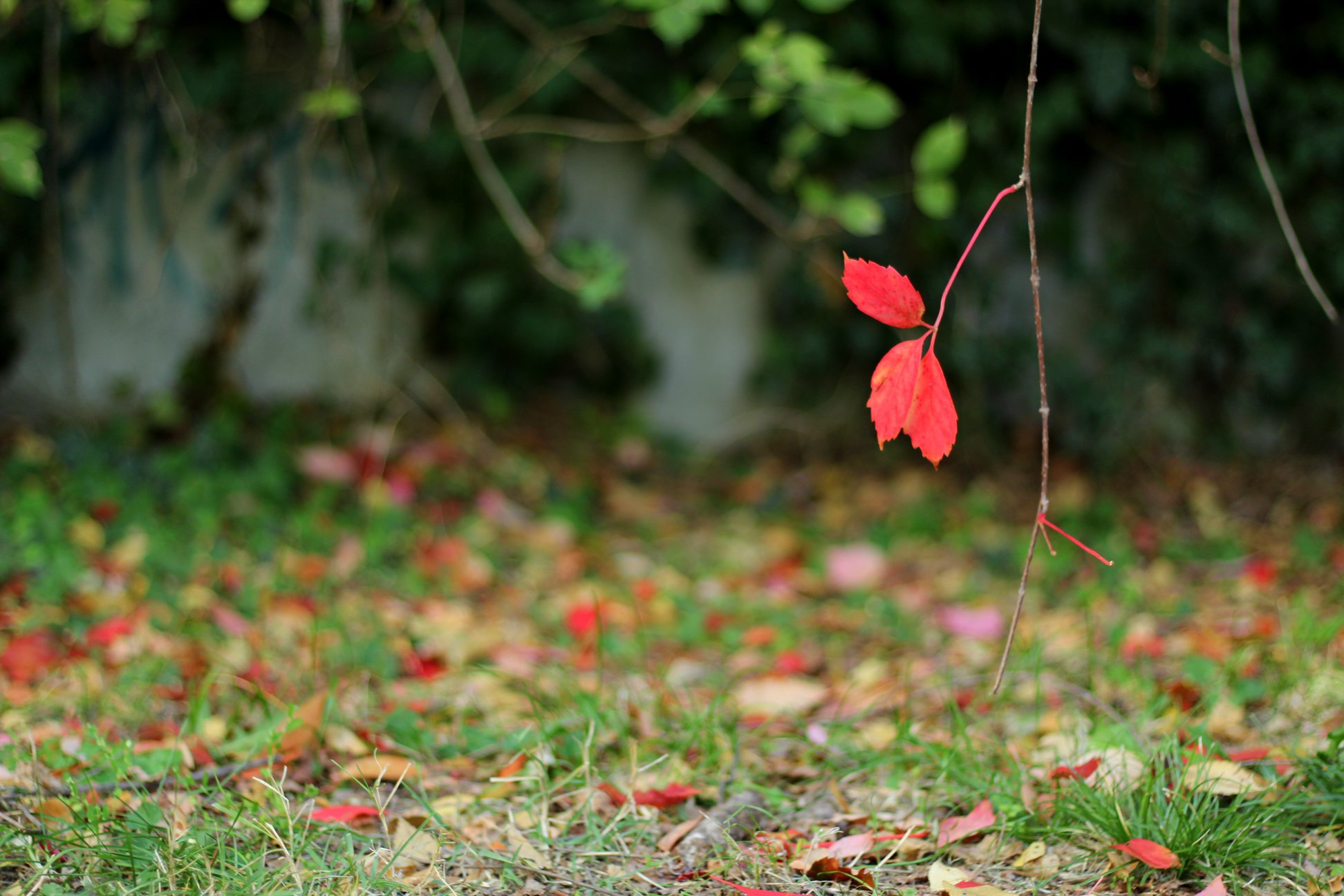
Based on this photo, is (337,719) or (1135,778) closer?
(1135,778)

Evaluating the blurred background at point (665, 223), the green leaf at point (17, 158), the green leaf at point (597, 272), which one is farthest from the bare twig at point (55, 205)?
the green leaf at point (597, 272)

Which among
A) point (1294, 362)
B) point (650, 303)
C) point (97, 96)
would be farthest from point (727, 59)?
point (1294, 362)

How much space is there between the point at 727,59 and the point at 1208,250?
1.53 meters

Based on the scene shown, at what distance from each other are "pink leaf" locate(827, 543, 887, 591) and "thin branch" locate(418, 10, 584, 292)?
889 mm

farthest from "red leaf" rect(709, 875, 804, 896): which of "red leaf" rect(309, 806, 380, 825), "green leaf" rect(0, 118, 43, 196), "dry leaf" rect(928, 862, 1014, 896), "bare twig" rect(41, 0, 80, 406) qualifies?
"bare twig" rect(41, 0, 80, 406)

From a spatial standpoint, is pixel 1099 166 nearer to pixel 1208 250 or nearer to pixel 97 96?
pixel 1208 250

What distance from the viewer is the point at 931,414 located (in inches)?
37.6

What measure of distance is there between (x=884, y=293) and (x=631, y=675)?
3.29 feet

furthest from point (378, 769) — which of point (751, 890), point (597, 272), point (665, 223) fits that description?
point (665, 223)

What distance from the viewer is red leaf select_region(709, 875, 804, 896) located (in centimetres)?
98

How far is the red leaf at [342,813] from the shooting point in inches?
44.0

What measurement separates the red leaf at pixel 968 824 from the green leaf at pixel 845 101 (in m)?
1.40

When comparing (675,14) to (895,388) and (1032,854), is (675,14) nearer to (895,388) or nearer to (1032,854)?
(895,388)

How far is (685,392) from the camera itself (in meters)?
3.43
